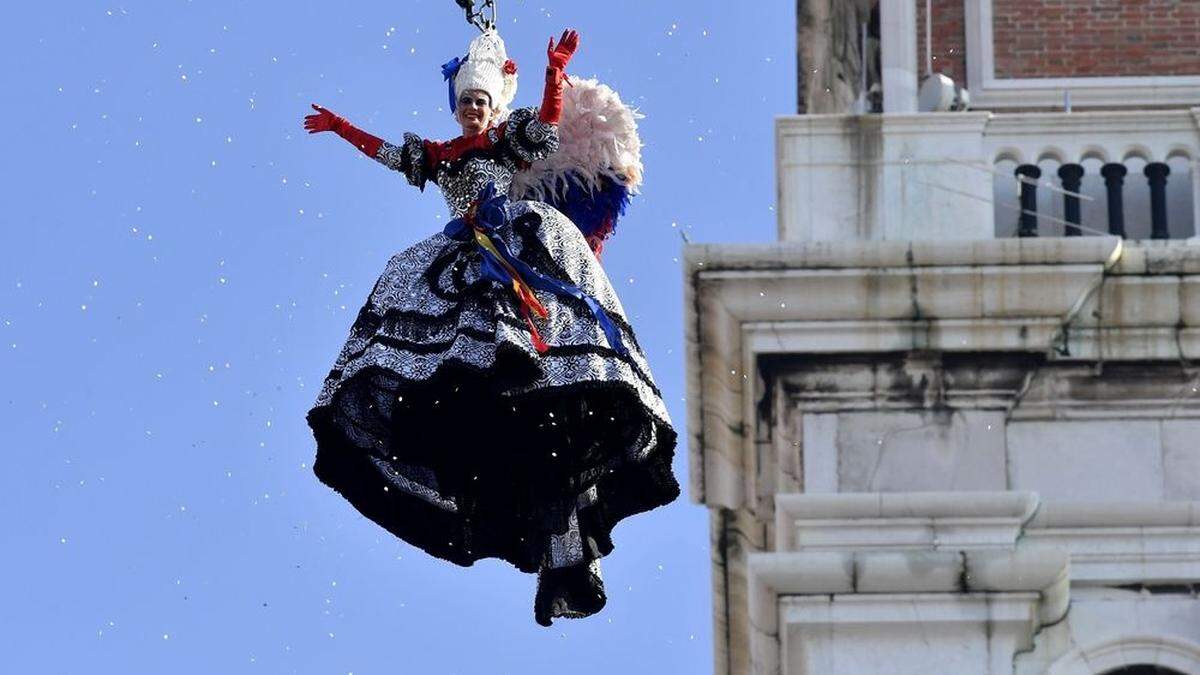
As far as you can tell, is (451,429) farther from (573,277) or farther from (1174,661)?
(1174,661)

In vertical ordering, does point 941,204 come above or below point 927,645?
above

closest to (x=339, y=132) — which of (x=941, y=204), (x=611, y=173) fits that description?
(x=611, y=173)

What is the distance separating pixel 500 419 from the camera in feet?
77.8

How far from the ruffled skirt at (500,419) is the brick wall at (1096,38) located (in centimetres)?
325

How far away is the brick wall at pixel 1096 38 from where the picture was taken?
26.0 metres

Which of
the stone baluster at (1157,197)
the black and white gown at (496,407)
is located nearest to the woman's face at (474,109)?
the black and white gown at (496,407)

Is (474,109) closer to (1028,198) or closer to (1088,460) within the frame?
(1028,198)

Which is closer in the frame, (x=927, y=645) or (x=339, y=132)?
(x=927, y=645)

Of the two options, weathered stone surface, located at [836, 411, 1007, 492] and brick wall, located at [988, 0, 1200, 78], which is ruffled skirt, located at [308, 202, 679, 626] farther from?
brick wall, located at [988, 0, 1200, 78]

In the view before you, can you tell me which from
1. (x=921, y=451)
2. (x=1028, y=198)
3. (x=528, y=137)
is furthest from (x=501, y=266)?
(x=1028, y=198)

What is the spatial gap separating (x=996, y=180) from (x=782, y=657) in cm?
314

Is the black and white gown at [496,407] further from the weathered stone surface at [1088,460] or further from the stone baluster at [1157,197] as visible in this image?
the stone baluster at [1157,197]

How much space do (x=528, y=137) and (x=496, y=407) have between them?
1.70 m

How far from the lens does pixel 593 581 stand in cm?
2453
